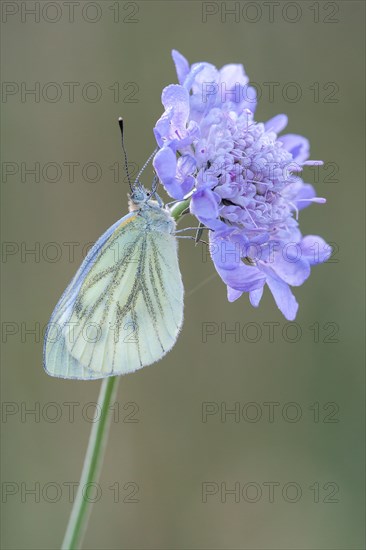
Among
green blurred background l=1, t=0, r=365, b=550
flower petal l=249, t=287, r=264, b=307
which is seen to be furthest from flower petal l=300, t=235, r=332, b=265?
green blurred background l=1, t=0, r=365, b=550

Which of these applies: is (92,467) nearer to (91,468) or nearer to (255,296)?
(91,468)

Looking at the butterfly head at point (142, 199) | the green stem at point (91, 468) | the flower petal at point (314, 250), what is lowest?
the green stem at point (91, 468)

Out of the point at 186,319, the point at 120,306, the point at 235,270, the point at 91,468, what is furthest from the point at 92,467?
the point at 186,319

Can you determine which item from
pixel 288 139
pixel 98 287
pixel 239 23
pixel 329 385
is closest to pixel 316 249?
pixel 288 139

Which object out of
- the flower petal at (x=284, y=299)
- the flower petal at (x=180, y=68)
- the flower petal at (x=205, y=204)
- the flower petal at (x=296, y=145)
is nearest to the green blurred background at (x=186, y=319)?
the flower petal at (x=296, y=145)

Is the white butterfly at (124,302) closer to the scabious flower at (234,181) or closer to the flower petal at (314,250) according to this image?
the scabious flower at (234,181)

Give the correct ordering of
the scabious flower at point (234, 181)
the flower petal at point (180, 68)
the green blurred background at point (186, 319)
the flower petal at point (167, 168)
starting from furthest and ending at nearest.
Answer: the green blurred background at point (186, 319) → the flower petal at point (180, 68) → the scabious flower at point (234, 181) → the flower petal at point (167, 168)

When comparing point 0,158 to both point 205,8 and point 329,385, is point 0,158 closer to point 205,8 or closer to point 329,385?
point 205,8
